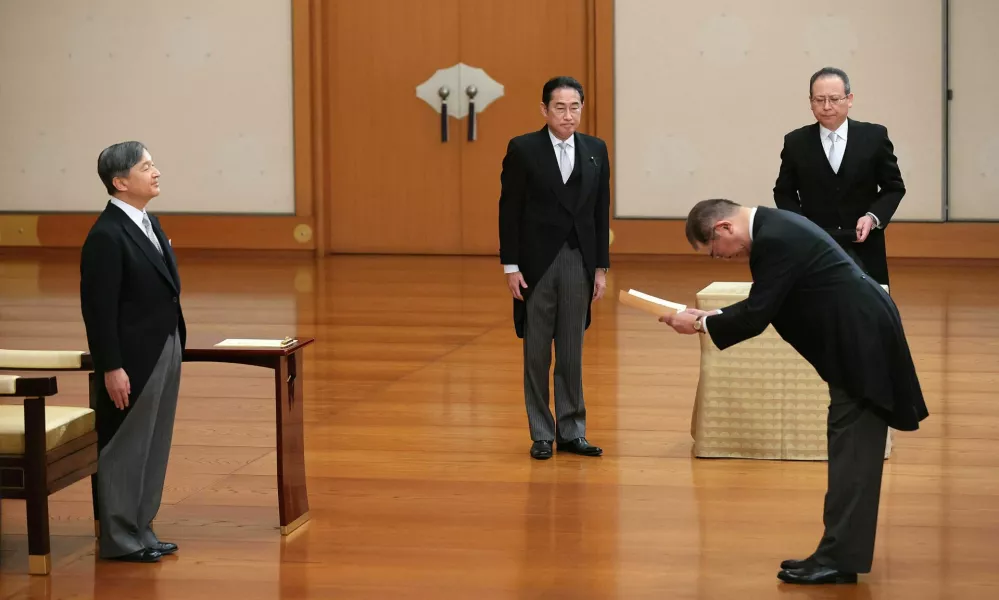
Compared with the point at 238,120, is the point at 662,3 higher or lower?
higher

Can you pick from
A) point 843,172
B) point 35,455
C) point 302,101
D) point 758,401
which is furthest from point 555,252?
point 302,101

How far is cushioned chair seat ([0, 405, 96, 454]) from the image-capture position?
3617 mm

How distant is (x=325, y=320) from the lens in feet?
27.1

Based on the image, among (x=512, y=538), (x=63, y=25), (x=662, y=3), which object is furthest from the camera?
(x=63, y=25)

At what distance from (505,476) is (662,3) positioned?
7599 millimetres

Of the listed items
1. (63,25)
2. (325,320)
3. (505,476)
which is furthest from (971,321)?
(63,25)

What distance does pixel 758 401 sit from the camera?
495cm

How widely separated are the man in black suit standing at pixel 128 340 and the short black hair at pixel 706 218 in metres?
1.45

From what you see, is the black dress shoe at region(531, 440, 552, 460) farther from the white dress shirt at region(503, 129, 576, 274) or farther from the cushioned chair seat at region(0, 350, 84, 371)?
the cushioned chair seat at region(0, 350, 84, 371)

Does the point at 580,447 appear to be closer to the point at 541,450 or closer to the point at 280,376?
the point at 541,450

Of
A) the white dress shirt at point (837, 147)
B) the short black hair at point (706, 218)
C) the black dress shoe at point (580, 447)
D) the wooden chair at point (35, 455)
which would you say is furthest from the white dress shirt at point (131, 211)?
the white dress shirt at point (837, 147)

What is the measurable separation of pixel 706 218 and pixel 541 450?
169cm

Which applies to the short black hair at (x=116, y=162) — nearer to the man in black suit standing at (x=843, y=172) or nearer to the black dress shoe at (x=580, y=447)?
the black dress shoe at (x=580, y=447)

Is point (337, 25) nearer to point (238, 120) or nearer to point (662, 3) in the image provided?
point (238, 120)
